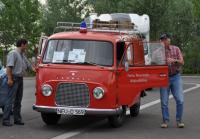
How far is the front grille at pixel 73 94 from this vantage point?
37.6 ft

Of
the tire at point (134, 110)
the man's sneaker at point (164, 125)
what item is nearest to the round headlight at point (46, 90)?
the man's sneaker at point (164, 125)

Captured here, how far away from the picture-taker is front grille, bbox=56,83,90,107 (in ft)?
37.6

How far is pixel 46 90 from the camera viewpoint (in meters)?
11.6

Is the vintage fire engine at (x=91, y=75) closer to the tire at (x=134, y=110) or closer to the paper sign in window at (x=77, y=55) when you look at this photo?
the paper sign in window at (x=77, y=55)

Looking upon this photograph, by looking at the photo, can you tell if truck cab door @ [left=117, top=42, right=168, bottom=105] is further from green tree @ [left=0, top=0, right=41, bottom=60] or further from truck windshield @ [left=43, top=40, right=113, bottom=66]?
green tree @ [left=0, top=0, right=41, bottom=60]

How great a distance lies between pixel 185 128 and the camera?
1216cm

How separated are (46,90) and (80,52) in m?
1.10

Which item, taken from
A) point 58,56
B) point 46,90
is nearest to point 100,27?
point 58,56

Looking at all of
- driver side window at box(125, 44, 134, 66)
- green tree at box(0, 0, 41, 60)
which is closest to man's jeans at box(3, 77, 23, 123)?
driver side window at box(125, 44, 134, 66)

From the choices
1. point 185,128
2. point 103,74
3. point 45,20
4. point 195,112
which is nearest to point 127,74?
point 103,74

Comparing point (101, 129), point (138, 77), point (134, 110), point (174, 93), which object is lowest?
point (101, 129)

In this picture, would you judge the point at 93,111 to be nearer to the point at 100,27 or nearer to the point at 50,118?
the point at 50,118

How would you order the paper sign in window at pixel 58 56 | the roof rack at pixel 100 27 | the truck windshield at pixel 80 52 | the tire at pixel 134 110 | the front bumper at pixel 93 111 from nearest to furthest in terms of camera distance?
the front bumper at pixel 93 111 < the truck windshield at pixel 80 52 < the paper sign in window at pixel 58 56 < the roof rack at pixel 100 27 < the tire at pixel 134 110

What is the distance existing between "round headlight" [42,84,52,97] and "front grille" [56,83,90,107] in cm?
16
